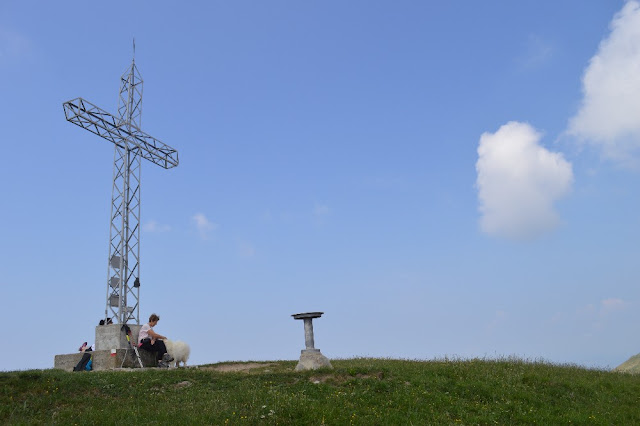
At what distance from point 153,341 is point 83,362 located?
2.95 meters

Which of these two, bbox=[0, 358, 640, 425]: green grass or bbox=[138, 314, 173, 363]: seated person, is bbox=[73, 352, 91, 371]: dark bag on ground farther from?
bbox=[0, 358, 640, 425]: green grass

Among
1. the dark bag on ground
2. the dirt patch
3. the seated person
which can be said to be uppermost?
the seated person

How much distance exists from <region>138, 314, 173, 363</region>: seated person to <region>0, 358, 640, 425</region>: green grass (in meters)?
3.67

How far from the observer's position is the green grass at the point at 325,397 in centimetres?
1230

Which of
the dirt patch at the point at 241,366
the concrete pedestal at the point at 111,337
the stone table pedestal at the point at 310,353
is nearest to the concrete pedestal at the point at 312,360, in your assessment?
the stone table pedestal at the point at 310,353

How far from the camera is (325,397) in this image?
13312 mm

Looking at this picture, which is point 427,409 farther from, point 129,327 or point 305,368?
point 129,327

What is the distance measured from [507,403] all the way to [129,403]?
31.8ft

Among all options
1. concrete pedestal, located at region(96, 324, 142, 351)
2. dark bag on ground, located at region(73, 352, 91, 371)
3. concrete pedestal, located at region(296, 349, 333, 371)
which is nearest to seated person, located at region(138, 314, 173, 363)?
concrete pedestal, located at region(96, 324, 142, 351)

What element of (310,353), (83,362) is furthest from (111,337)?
(310,353)

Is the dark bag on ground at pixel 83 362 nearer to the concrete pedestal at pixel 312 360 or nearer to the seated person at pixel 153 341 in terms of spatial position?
the seated person at pixel 153 341

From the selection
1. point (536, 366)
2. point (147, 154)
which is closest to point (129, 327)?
point (147, 154)

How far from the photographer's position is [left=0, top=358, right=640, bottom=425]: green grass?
1230 cm

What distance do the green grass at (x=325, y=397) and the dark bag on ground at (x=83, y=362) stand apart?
5.28 meters
